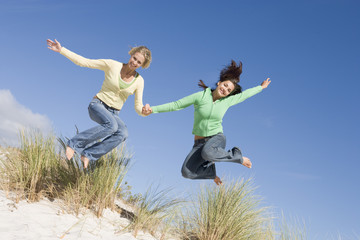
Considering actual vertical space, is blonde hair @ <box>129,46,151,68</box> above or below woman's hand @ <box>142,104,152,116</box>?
above

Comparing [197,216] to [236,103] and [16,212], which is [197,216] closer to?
[236,103]

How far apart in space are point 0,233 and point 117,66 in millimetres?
2857

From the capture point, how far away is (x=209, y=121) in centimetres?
540

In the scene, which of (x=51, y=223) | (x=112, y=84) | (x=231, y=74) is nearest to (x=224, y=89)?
(x=231, y=74)

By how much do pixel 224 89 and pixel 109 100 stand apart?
1867mm

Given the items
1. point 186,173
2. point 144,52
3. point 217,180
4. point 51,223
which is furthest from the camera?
point 217,180

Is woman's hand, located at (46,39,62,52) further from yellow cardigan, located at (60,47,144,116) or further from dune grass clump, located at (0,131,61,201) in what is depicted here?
dune grass clump, located at (0,131,61,201)

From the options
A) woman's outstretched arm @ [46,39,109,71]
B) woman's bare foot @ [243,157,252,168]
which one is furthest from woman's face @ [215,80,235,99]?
woman's outstretched arm @ [46,39,109,71]

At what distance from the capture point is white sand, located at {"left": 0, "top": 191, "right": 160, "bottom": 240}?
4.18 meters

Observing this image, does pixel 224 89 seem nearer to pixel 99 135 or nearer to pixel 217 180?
pixel 217 180

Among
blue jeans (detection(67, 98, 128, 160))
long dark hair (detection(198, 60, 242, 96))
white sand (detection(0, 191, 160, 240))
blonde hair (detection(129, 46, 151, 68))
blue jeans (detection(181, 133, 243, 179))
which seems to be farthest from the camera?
long dark hair (detection(198, 60, 242, 96))

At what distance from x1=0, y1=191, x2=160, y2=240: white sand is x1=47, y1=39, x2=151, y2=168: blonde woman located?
2.83ft

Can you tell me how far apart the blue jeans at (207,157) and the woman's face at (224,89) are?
2.16ft

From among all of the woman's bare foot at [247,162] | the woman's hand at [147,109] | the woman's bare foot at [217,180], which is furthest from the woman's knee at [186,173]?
the woman's hand at [147,109]
